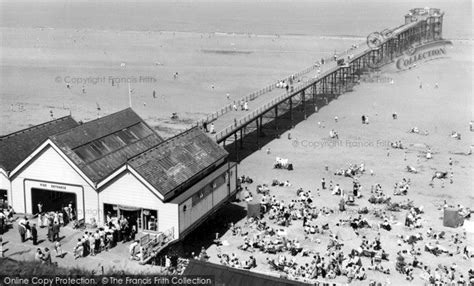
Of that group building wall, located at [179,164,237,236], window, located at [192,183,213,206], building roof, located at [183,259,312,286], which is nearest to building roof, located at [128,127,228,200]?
building wall, located at [179,164,237,236]

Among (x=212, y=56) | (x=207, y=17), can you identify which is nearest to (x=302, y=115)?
(x=212, y=56)

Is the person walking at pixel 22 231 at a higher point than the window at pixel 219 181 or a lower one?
lower

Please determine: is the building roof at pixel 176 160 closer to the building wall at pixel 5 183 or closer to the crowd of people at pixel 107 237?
the crowd of people at pixel 107 237

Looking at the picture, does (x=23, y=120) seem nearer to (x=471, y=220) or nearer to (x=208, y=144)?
(x=208, y=144)

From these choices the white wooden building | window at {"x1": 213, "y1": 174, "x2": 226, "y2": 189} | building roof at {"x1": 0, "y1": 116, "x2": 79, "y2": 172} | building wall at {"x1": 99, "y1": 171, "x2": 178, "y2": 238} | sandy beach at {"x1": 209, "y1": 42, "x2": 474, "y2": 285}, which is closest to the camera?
building wall at {"x1": 99, "y1": 171, "x2": 178, "y2": 238}

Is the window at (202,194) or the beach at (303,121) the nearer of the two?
the window at (202,194)

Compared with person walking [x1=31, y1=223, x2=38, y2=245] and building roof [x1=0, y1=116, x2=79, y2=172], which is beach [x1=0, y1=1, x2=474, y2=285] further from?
building roof [x1=0, y1=116, x2=79, y2=172]

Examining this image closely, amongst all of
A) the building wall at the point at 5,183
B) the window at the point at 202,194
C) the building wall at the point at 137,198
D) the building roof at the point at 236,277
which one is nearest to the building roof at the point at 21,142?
the building wall at the point at 5,183
